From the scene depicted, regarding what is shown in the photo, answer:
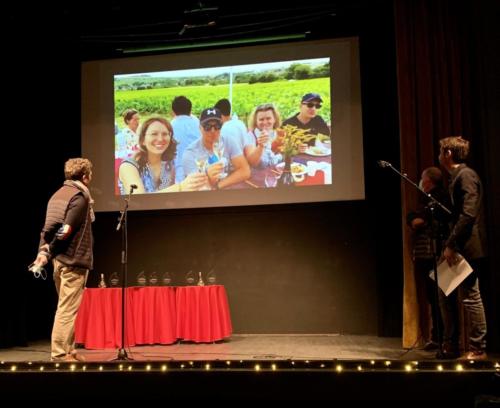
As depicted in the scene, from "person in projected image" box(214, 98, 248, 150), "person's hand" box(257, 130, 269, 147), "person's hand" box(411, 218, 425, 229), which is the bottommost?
"person's hand" box(411, 218, 425, 229)

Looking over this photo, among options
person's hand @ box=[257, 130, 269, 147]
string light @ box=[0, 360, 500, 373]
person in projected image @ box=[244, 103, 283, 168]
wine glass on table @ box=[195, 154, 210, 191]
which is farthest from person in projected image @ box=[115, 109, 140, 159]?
string light @ box=[0, 360, 500, 373]

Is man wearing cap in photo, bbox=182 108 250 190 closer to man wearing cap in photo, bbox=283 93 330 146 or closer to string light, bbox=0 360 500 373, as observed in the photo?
man wearing cap in photo, bbox=283 93 330 146

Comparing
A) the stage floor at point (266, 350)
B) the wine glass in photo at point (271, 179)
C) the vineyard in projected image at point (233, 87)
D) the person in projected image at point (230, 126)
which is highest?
the vineyard in projected image at point (233, 87)

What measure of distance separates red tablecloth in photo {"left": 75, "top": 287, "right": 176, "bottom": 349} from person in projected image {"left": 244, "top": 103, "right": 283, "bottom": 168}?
1.74 metres

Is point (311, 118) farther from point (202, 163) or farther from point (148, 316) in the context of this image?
point (148, 316)

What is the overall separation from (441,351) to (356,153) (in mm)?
2483

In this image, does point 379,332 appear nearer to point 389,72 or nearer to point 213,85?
point 389,72

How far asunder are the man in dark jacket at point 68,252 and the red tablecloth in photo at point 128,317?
1.05 meters

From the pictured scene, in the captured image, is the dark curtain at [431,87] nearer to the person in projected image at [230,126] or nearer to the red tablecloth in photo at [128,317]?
the person in projected image at [230,126]

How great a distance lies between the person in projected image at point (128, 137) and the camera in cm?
633

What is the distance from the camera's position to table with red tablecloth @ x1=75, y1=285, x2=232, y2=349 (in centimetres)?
537

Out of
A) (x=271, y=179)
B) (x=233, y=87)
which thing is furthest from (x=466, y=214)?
(x=233, y=87)

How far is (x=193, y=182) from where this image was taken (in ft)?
20.4
